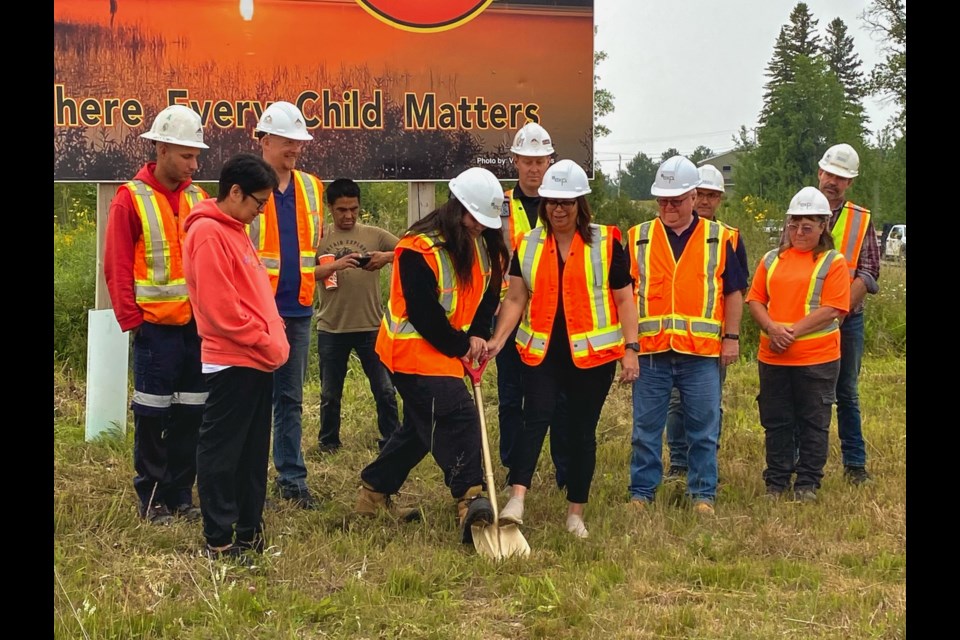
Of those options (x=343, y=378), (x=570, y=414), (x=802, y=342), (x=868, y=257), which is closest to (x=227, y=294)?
(x=570, y=414)

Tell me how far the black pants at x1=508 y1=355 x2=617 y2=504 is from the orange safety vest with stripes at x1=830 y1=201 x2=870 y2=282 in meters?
2.15

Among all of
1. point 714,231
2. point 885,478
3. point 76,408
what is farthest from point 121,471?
point 885,478

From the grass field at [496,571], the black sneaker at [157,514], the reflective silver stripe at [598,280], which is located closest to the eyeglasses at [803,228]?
the reflective silver stripe at [598,280]

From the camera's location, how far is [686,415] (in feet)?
22.1

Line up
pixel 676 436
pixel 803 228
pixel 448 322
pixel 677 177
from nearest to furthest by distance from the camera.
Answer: pixel 448 322
pixel 677 177
pixel 803 228
pixel 676 436

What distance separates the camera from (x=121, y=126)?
25.2ft

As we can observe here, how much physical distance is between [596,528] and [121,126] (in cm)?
434

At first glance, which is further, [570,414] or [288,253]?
[288,253]

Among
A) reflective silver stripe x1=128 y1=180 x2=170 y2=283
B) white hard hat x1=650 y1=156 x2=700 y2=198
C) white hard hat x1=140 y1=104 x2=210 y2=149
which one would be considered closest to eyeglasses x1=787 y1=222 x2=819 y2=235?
white hard hat x1=650 y1=156 x2=700 y2=198

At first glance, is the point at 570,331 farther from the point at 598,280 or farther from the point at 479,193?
the point at 479,193

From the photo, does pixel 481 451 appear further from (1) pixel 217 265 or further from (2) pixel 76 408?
(2) pixel 76 408

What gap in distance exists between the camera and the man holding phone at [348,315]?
768 centimetres

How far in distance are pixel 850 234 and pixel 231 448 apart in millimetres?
4328

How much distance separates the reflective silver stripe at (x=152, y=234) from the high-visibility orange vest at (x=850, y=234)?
4.27m
